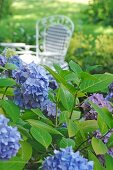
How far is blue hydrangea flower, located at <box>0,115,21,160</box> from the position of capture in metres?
1.16

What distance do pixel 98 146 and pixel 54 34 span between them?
254 inches

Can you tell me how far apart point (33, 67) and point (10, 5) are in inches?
502

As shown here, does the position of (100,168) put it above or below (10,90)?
below

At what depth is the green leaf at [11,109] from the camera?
1.43 metres

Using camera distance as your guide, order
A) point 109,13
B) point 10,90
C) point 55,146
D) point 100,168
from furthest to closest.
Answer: point 109,13 < point 10,90 < point 55,146 < point 100,168

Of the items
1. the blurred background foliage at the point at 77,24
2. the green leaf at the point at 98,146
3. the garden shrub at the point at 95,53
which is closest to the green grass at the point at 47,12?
the blurred background foliage at the point at 77,24

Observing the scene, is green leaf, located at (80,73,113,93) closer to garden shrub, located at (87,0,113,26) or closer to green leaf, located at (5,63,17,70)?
green leaf, located at (5,63,17,70)

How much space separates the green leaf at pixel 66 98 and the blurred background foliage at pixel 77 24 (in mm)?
1138

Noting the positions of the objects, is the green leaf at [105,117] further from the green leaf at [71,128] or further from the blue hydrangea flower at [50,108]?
the blue hydrangea flower at [50,108]

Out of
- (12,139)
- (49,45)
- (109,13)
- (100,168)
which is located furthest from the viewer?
(109,13)

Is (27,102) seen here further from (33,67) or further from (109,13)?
(109,13)

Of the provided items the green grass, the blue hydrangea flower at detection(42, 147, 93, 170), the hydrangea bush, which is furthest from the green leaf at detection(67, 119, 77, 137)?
the green grass

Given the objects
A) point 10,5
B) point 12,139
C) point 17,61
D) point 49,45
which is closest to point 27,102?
point 17,61

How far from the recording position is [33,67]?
1.54m
